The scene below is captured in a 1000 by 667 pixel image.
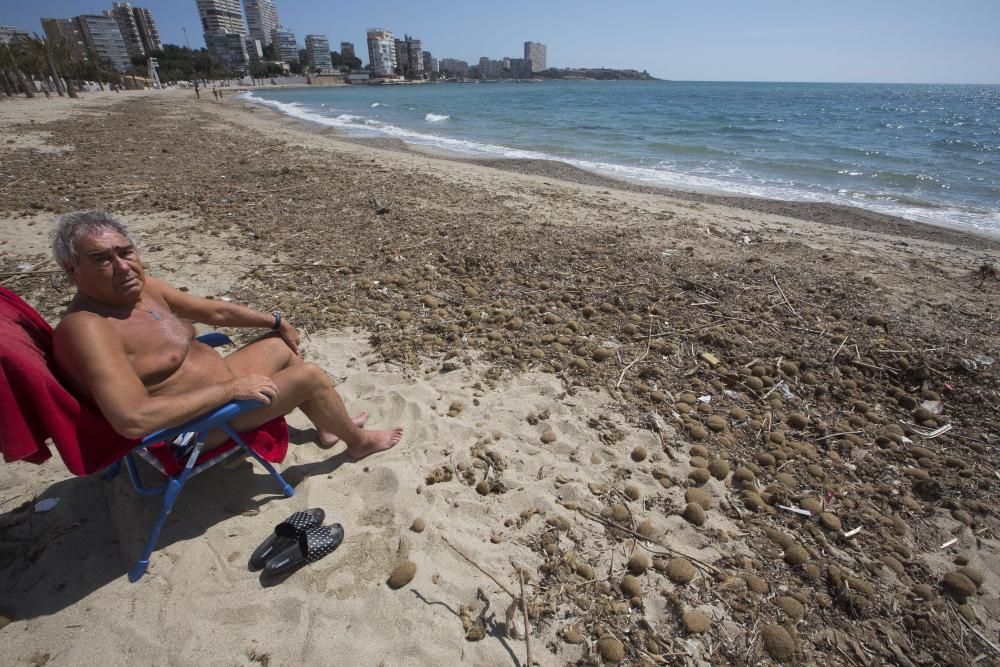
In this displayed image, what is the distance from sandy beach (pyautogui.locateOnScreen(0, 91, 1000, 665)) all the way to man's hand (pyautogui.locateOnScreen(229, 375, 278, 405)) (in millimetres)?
662

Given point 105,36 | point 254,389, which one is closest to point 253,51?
point 105,36

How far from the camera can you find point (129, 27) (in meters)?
126

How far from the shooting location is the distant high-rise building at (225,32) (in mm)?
127625

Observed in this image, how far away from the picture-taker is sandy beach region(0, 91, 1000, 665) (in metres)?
1.87

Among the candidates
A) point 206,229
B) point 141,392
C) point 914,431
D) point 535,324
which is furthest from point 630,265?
point 206,229

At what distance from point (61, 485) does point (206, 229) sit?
4.32 metres

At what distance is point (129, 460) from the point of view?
213 cm

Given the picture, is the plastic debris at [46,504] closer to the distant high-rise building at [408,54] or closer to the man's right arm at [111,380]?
the man's right arm at [111,380]

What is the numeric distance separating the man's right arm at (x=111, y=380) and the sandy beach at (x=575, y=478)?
2.35ft

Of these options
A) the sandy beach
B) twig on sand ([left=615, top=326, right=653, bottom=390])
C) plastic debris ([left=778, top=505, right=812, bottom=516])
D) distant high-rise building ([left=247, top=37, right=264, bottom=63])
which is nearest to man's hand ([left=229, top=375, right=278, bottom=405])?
the sandy beach

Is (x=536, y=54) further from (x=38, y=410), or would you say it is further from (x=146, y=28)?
(x=38, y=410)

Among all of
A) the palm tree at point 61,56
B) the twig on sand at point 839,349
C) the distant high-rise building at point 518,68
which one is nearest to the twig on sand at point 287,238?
the twig on sand at point 839,349

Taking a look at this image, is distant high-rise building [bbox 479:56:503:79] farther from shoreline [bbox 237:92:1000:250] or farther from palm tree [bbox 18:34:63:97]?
shoreline [bbox 237:92:1000:250]

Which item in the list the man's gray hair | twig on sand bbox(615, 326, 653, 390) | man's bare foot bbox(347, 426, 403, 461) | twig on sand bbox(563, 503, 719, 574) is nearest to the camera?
the man's gray hair
